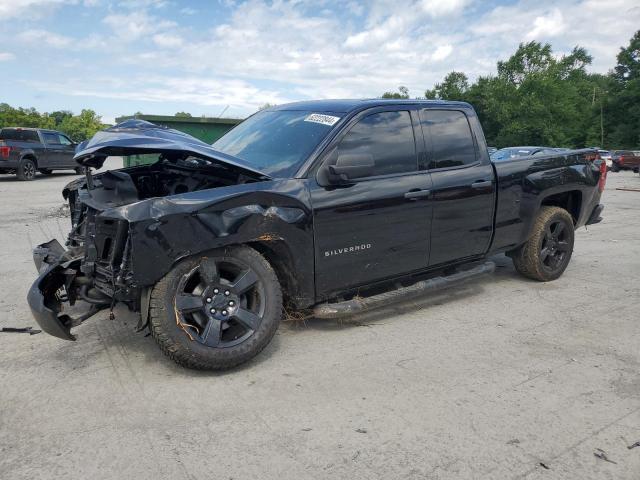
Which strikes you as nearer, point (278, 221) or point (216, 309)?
point (216, 309)

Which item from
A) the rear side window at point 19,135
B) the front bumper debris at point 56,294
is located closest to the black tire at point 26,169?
the rear side window at point 19,135

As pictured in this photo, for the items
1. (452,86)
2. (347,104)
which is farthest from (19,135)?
(452,86)

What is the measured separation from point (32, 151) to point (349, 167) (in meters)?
18.4

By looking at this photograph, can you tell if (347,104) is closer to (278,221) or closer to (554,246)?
(278,221)

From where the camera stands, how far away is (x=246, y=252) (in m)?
3.64

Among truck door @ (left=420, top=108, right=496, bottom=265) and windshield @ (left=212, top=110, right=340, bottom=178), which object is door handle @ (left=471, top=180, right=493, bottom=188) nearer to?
truck door @ (left=420, top=108, right=496, bottom=265)

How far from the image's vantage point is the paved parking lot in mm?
2656

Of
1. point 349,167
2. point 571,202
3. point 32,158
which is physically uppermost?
point 349,167

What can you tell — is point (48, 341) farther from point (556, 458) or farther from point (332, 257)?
point (556, 458)

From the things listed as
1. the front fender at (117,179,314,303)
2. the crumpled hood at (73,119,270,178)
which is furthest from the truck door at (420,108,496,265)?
the crumpled hood at (73,119,270,178)

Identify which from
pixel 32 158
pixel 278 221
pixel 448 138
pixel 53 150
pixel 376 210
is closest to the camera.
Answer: pixel 278 221

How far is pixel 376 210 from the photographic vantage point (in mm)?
4164

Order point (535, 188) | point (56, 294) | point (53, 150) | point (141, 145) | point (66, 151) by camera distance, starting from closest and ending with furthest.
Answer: point (141, 145)
point (56, 294)
point (535, 188)
point (53, 150)
point (66, 151)

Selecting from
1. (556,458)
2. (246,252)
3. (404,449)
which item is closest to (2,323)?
(246,252)
